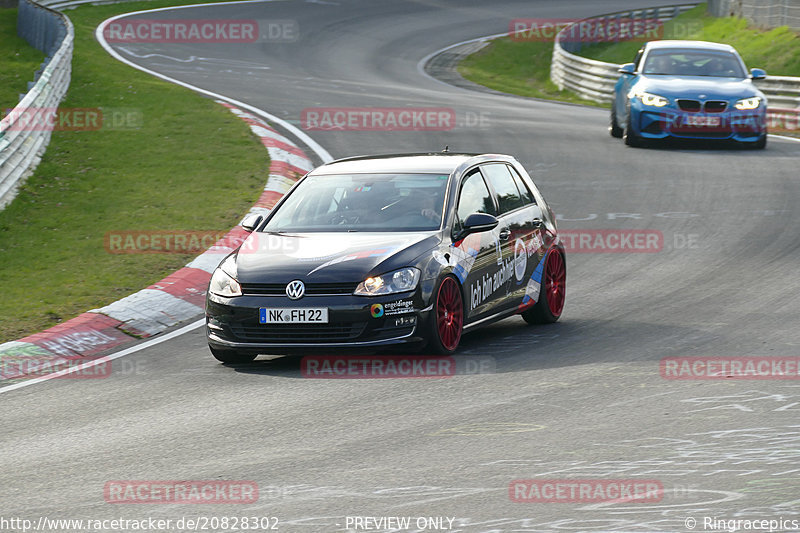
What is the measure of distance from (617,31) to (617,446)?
38.1 m

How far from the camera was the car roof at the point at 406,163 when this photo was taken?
35.7 ft

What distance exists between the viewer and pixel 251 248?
10.2 meters

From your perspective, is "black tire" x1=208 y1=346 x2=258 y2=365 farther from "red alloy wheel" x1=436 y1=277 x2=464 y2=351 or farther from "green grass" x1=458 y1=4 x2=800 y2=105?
"green grass" x1=458 y1=4 x2=800 y2=105

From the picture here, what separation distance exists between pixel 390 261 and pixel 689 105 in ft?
40.7

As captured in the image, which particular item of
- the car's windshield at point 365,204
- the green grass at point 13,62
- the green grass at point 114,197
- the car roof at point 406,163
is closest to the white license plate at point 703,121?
the green grass at point 114,197

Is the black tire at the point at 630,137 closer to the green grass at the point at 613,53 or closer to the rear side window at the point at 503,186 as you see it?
the rear side window at the point at 503,186

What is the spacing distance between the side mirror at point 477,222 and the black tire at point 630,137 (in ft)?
38.3

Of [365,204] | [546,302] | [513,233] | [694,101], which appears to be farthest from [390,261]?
[694,101]

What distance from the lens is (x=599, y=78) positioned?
32219 millimetres

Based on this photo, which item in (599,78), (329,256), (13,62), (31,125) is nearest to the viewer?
(329,256)

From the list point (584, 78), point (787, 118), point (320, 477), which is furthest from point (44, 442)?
point (584, 78)

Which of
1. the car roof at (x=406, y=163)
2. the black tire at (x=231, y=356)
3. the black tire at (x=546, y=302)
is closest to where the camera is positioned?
the black tire at (x=231, y=356)

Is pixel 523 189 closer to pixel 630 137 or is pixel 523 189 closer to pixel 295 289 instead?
pixel 295 289

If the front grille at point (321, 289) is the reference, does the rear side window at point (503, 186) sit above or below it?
above
